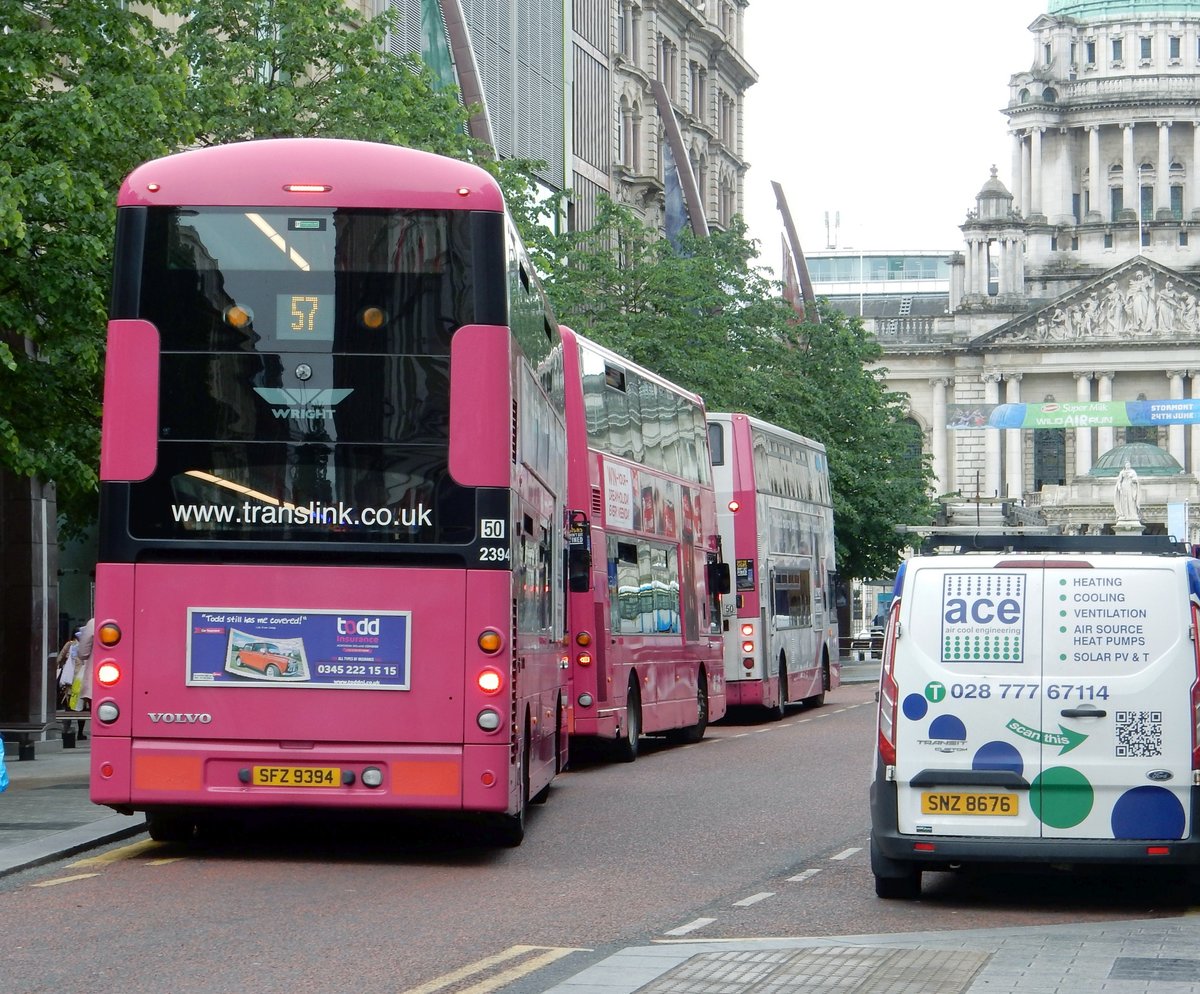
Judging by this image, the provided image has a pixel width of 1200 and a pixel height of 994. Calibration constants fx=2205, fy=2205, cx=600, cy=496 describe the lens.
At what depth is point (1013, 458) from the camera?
116 metres

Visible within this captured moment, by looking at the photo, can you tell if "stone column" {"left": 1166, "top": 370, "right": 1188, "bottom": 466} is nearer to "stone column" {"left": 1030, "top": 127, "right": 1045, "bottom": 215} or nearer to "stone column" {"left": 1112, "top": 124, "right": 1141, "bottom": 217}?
"stone column" {"left": 1112, "top": 124, "right": 1141, "bottom": 217}

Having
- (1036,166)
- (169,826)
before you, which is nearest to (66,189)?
(169,826)

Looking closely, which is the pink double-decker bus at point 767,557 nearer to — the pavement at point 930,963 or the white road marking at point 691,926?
the white road marking at point 691,926

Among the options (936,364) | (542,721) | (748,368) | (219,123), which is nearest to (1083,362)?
(936,364)

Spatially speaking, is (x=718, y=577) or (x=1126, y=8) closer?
(x=718, y=577)

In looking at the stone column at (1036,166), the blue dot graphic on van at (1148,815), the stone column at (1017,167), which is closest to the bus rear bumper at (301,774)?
the blue dot graphic on van at (1148,815)

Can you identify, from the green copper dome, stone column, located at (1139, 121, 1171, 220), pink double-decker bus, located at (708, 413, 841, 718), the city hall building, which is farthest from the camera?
the green copper dome

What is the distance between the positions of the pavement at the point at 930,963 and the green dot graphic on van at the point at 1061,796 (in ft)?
2.17

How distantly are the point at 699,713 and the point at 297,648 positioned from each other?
1471 centimetres

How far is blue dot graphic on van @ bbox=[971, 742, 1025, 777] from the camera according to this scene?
1168 cm

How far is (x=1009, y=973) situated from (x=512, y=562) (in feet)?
15.7

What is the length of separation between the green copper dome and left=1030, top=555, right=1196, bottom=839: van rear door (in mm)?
121638

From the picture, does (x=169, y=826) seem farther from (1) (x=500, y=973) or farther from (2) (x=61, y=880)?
(1) (x=500, y=973)

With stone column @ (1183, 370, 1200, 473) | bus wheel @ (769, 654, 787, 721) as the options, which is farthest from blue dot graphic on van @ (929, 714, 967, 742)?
stone column @ (1183, 370, 1200, 473)
